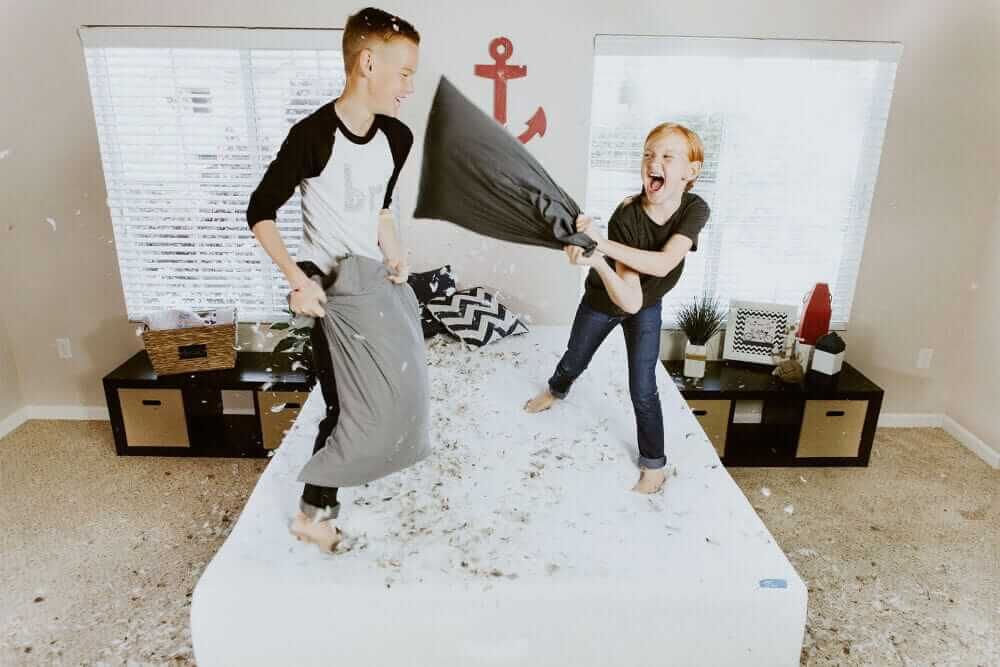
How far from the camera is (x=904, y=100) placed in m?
2.67

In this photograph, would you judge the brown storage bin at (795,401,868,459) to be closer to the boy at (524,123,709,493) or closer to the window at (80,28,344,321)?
the boy at (524,123,709,493)

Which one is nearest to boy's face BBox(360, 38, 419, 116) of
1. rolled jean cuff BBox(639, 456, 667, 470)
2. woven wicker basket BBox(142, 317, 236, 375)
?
rolled jean cuff BBox(639, 456, 667, 470)

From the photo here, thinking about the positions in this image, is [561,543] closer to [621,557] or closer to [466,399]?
[621,557]

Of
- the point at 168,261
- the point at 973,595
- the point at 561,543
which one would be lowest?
the point at 973,595

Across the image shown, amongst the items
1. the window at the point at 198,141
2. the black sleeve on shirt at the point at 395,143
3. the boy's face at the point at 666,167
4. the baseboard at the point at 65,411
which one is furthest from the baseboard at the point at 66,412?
the boy's face at the point at 666,167

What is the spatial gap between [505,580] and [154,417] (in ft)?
6.31

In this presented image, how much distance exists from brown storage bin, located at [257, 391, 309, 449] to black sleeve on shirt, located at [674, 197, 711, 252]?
1.69m

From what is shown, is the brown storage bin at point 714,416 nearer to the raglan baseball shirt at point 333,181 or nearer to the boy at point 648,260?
the boy at point 648,260

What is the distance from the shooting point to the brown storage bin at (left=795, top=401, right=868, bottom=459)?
2656 mm

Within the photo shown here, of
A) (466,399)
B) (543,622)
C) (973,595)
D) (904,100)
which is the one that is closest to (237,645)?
(543,622)

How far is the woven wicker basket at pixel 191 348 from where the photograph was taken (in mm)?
2582

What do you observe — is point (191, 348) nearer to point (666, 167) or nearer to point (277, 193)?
point (277, 193)

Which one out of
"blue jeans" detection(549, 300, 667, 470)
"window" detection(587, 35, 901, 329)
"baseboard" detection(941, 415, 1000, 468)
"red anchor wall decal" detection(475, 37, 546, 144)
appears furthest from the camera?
"baseboard" detection(941, 415, 1000, 468)

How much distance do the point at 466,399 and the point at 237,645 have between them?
3.22 ft
